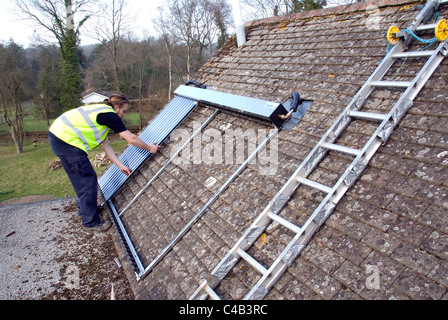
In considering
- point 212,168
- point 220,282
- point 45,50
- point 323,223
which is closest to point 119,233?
point 212,168

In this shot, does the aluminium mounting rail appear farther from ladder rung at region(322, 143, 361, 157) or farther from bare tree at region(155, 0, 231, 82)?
bare tree at region(155, 0, 231, 82)

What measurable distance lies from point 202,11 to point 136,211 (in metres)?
34.2

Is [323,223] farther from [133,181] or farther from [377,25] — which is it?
[133,181]

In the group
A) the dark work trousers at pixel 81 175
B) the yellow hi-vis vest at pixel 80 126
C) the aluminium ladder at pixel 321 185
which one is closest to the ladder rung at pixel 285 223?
the aluminium ladder at pixel 321 185

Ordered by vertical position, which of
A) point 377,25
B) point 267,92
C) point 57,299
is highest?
point 377,25

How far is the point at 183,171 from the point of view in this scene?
4.44m

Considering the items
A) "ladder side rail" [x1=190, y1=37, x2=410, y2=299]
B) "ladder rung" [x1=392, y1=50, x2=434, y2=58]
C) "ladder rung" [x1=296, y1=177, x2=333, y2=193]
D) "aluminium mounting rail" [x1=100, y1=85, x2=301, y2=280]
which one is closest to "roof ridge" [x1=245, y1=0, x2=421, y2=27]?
"ladder rung" [x1=392, y1=50, x2=434, y2=58]

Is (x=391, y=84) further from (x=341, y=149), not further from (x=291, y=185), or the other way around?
(x=291, y=185)

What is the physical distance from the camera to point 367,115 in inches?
118

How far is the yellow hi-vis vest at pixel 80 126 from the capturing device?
4.43 metres

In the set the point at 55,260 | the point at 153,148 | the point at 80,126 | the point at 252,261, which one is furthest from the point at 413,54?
the point at 55,260

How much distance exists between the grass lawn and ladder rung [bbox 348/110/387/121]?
11049mm

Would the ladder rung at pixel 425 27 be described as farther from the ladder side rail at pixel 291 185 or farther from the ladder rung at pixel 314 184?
the ladder rung at pixel 314 184

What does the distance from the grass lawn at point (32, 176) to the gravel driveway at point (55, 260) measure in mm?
6636
